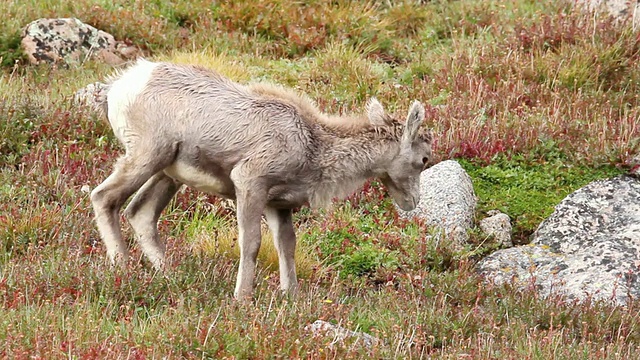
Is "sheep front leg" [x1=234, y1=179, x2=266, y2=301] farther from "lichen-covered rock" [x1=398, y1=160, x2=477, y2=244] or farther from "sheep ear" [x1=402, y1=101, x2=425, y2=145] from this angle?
"lichen-covered rock" [x1=398, y1=160, x2=477, y2=244]

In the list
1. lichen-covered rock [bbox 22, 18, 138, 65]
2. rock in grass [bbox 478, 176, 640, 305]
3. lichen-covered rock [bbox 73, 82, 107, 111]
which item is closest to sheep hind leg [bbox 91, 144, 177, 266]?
rock in grass [bbox 478, 176, 640, 305]

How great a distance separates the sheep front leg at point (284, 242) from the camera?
8.78 m

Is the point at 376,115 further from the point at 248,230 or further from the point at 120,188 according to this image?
the point at 120,188

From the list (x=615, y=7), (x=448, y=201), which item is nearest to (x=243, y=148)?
(x=448, y=201)

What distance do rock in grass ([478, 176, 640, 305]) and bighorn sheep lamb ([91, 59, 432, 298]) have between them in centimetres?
169

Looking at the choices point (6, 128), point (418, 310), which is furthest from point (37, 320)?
point (6, 128)

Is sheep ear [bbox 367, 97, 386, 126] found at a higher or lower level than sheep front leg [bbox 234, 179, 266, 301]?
higher

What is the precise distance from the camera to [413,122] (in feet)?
29.0

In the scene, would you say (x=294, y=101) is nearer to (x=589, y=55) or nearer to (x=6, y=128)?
(x=6, y=128)

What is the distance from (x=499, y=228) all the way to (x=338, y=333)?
12.7ft

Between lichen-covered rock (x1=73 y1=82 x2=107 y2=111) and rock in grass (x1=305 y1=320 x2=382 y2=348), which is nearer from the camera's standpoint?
rock in grass (x1=305 y1=320 x2=382 y2=348)

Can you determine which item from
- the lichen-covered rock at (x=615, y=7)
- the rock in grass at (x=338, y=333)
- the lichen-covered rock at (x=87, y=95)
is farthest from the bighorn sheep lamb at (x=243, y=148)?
the lichen-covered rock at (x=615, y=7)

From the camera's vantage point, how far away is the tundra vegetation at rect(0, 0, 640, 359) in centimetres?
733

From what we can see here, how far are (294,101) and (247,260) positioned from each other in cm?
142
